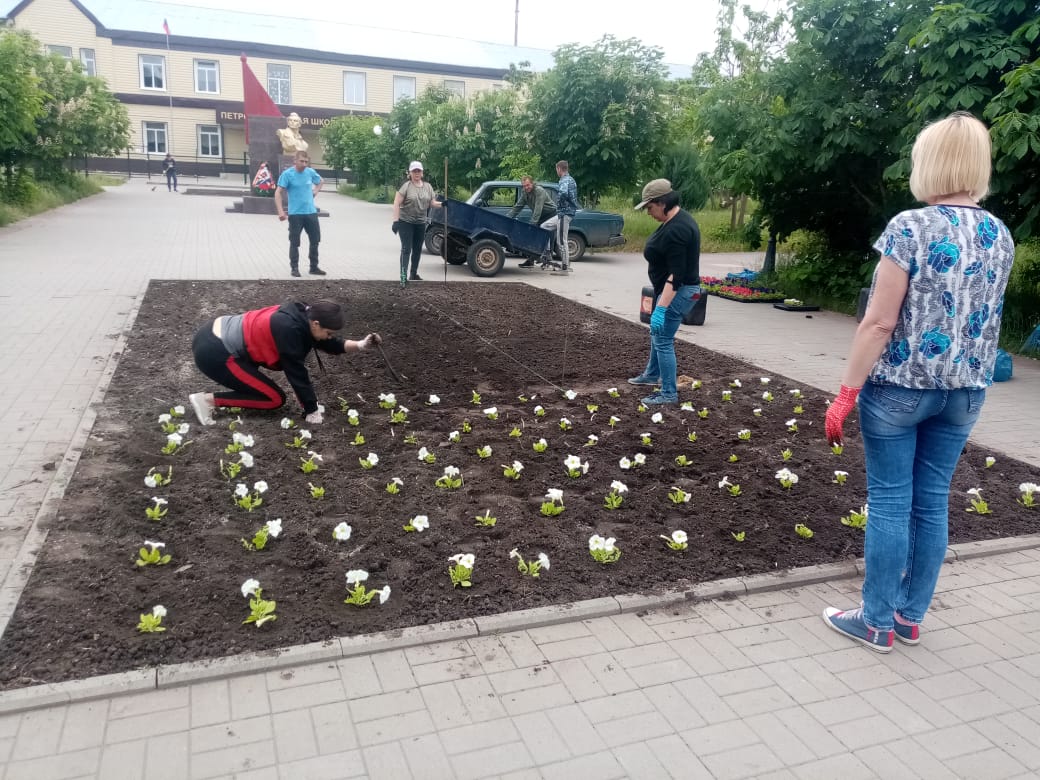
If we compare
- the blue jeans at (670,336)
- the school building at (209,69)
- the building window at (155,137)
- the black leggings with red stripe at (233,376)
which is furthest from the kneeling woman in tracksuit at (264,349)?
the building window at (155,137)

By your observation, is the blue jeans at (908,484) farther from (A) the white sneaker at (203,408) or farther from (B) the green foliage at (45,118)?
(B) the green foliage at (45,118)

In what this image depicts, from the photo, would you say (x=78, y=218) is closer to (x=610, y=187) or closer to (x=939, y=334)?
(x=610, y=187)

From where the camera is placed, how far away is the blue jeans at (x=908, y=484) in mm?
3113

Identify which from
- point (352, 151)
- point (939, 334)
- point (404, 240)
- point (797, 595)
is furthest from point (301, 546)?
point (352, 151)

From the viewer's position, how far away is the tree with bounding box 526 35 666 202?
18703mm

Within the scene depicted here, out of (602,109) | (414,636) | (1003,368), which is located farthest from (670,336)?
(602,109)

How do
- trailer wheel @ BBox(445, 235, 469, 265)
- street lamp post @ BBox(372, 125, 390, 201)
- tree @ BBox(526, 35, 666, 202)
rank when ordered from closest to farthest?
1. trailer wheel @ BBox(445, 235, 469, 265)
2. tree @ BBox(526, 35, 666, 202)
3. street lamp post @ BBox(372, 125, 390, 201)

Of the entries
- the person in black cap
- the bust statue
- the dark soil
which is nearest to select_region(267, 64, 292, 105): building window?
the bust statue

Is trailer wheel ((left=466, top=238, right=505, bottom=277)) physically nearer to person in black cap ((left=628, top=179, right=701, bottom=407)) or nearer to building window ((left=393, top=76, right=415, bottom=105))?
person in black cap ((left=628, top=179, right=701, bottom=407))

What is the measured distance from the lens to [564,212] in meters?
15.1

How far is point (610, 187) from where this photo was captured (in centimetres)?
2008

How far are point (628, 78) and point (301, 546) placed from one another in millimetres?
17318

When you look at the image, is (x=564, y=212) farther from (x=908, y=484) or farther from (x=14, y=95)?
(x=908, y=484)

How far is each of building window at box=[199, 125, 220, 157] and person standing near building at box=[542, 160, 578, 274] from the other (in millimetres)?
43226
